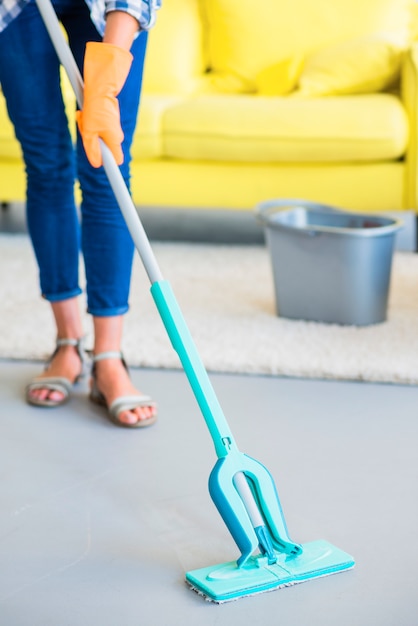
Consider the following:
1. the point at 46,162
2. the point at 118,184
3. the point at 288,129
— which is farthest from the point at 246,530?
the point at 288,129

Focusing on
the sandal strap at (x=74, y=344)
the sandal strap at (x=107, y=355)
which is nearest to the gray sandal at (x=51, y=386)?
the sandal strap at (x=74, y=344)

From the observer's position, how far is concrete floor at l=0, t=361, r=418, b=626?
120 centimetres

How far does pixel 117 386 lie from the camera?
6.00ft

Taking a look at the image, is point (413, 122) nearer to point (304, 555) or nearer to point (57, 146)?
point (57, 146)

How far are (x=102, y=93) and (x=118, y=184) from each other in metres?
0.16

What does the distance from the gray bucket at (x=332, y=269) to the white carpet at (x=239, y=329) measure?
4 cm

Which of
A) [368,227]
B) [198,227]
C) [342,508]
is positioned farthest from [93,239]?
[198,227]

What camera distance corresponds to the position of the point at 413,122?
3.05 metres

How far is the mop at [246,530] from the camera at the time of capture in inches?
48.1

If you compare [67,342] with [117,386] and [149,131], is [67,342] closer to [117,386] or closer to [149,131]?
[117,386]

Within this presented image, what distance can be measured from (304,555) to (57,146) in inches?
35.7

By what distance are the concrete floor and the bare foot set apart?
0.10ft

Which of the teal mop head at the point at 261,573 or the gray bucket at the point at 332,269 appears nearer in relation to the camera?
the teal mop head at the point at 261,573

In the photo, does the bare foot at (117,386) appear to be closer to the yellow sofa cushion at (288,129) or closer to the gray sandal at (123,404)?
the gray sandal at (123,404)
